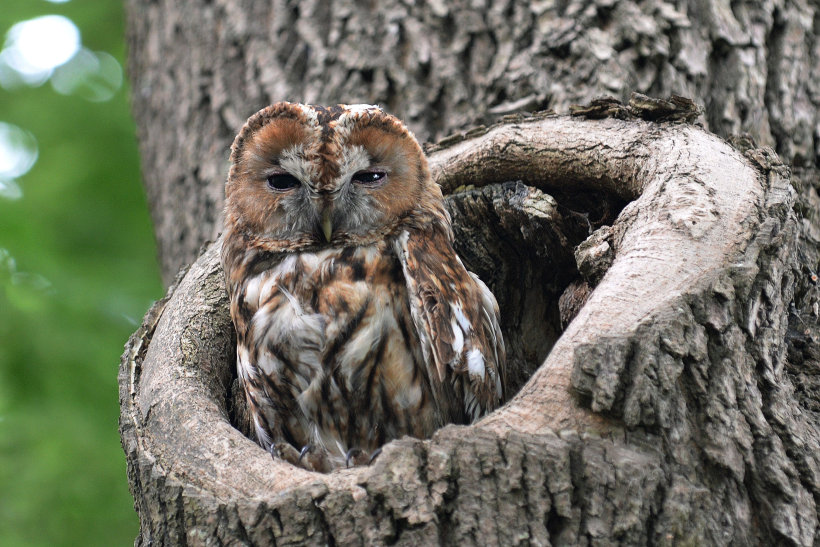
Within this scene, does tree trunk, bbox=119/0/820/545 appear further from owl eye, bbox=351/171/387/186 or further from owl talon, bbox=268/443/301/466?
owl eye, bbox=351/171/387/186

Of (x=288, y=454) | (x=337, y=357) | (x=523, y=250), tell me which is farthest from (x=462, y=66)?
(x=288, y=454)

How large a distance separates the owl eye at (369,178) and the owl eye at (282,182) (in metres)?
0.21

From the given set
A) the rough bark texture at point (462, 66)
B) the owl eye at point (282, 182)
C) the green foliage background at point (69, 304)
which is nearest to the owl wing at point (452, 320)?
the owl eye at point (282, 182)

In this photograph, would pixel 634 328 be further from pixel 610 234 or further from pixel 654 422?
pixel 610 234

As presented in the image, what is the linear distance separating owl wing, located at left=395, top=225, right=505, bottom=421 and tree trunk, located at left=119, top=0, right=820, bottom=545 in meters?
0.33

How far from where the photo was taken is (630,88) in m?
3.12

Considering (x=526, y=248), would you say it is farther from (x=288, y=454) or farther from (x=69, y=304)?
(x=69, y=304)

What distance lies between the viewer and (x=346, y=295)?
251 centimetres

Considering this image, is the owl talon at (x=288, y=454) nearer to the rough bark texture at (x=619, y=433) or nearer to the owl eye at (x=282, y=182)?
the rough bark texture at (x=619, y=433)

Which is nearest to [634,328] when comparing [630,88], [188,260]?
[630,88]

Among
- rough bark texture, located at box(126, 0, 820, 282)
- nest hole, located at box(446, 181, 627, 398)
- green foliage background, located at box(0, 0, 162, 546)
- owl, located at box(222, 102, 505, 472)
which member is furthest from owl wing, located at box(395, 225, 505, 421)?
green foliage background, located at box(0, 0, 162, 546)

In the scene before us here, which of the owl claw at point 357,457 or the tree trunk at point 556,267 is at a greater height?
the tree trunk at point 556,267

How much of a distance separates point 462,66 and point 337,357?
1.56 meters

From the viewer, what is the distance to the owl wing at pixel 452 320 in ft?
7.79
